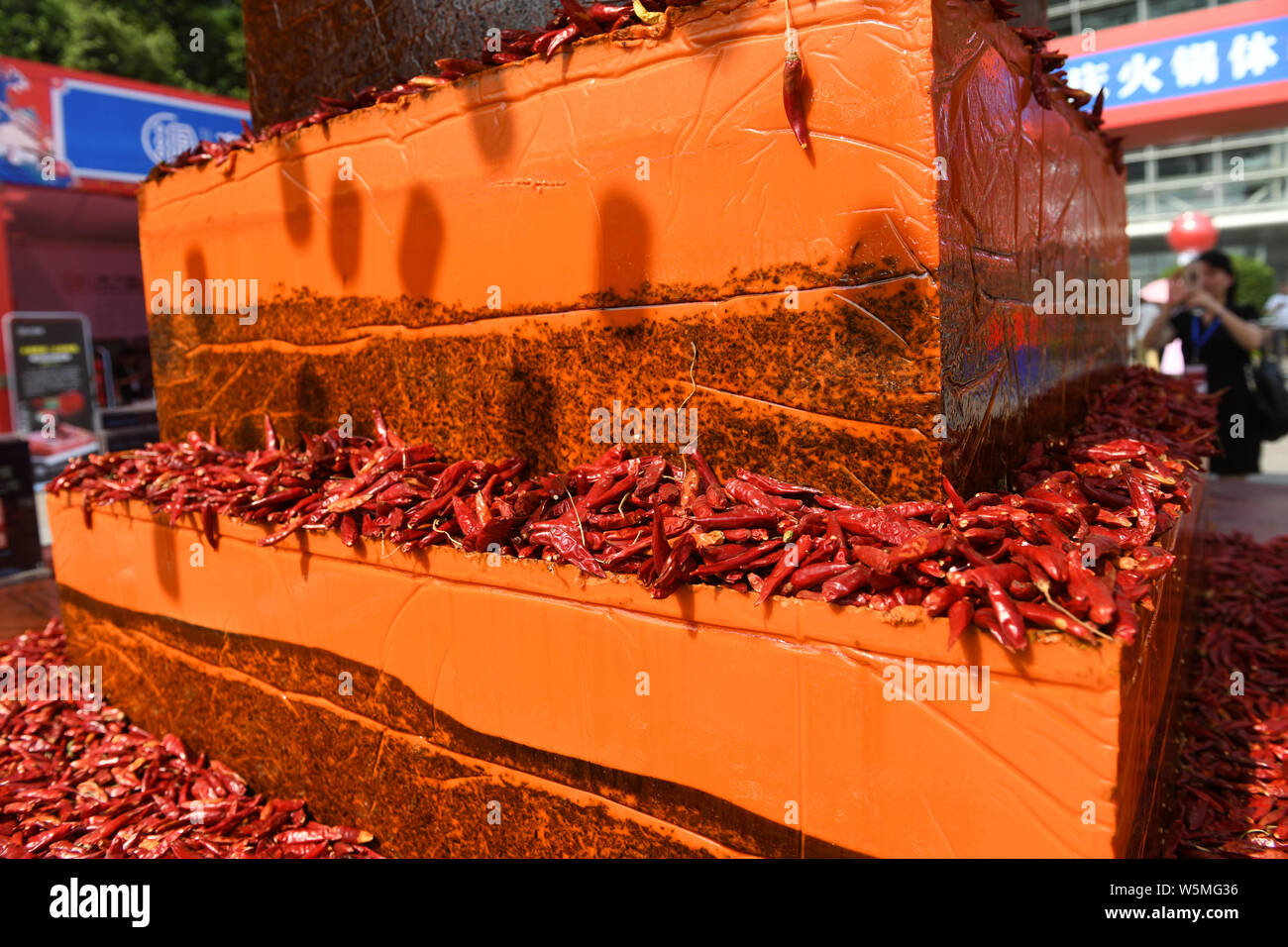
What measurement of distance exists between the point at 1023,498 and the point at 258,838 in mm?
2861

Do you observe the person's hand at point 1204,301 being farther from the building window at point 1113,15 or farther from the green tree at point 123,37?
the building window at point 1113,15

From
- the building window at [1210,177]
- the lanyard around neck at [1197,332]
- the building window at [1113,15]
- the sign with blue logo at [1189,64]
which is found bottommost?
the lanyard around neck at [1197,332]

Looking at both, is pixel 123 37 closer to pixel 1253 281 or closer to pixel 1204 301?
pixel 1204 301

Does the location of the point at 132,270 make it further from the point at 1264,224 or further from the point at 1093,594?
the point at 1264,224

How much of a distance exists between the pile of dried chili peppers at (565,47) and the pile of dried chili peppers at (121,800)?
9.16ft
